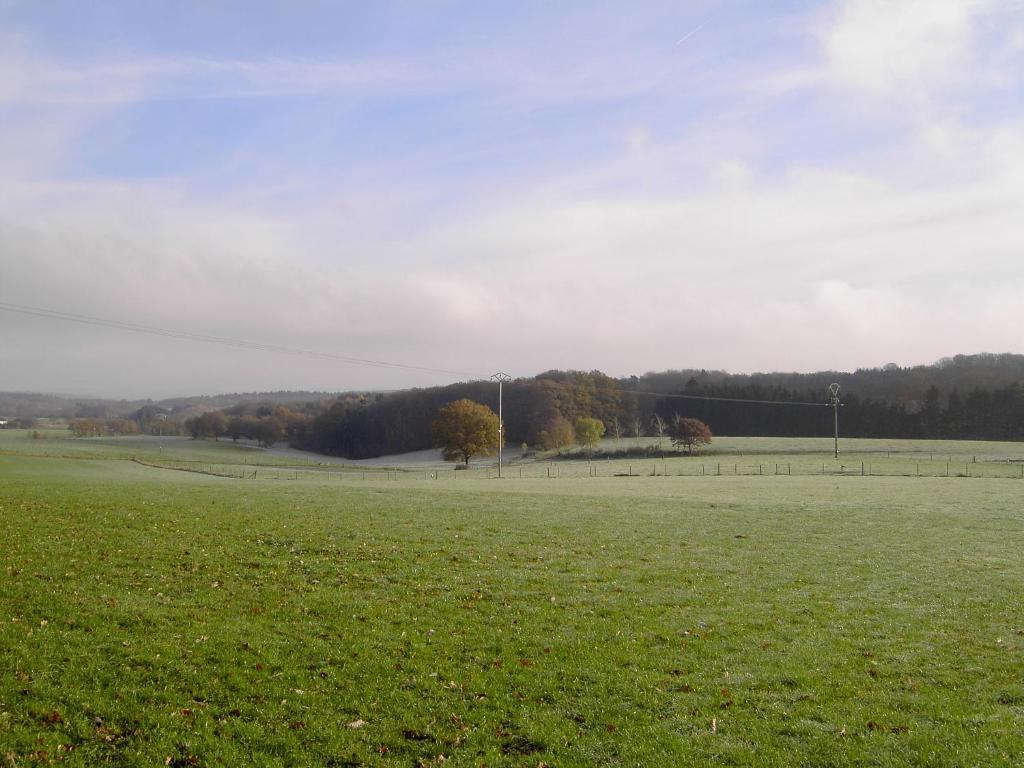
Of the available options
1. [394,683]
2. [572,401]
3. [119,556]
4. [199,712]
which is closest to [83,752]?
[199,712]

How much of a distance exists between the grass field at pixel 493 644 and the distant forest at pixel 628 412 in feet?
349

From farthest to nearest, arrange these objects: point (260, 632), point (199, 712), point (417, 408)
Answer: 1. point (417, 408)
2. point (260, 632)
3. point (199, 712)

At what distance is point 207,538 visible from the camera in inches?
819

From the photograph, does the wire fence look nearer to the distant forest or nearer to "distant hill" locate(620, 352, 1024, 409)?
the distant forest

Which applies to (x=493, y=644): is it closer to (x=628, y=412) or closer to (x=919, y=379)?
(x=628, y=412)

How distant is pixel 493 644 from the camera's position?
41.8ft

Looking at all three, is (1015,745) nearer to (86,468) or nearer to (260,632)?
(260,632)

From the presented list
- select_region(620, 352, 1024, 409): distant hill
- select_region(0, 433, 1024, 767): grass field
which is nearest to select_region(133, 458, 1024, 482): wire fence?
select_region(0, 433, 1024, 767): grass field

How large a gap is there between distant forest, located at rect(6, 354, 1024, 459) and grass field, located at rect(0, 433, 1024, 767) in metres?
106

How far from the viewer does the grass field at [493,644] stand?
899 cm

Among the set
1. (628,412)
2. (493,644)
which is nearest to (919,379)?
(628,412)

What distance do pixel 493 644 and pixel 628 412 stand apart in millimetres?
148455

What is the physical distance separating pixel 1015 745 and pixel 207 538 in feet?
61.8

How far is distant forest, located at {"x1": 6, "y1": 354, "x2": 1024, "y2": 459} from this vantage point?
138375mm
